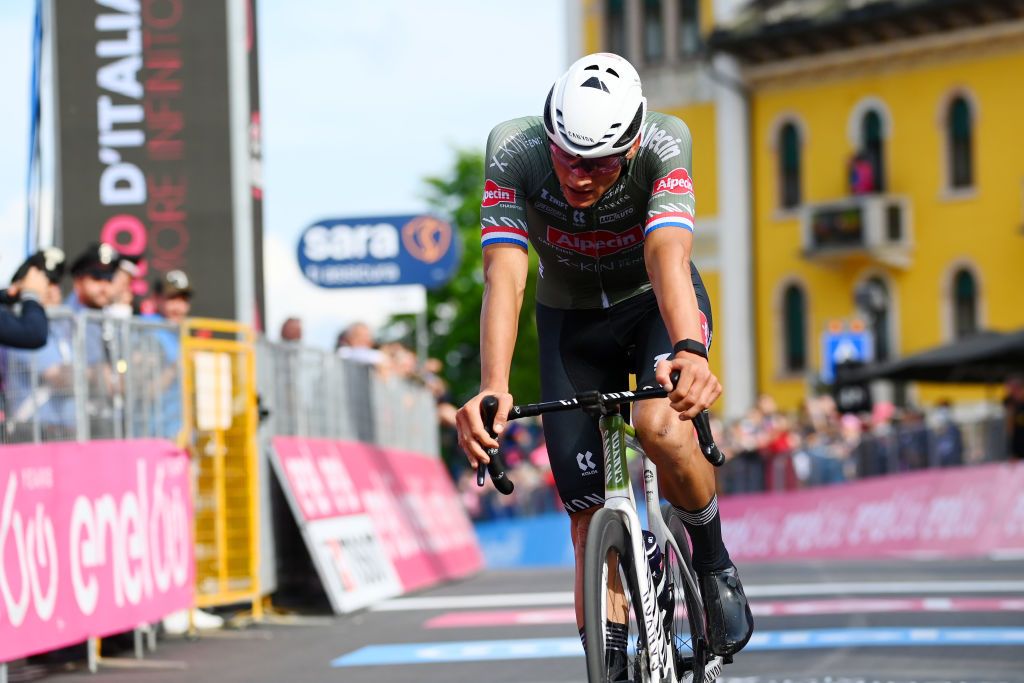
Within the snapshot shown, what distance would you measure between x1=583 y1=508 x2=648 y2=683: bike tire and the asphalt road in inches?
112

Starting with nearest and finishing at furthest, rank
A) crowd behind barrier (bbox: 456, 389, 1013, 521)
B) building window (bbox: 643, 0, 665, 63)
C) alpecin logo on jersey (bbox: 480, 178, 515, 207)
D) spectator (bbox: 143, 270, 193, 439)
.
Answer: alpecin logo on jersey (bbox: 480, 178, 515, 207) → spectator (bbox: 143, 270, 193, 439) → crowd behind barrier (bbox: 456, 389, 1013, 521) → building window (bbox: 643, 0, 665, 63)

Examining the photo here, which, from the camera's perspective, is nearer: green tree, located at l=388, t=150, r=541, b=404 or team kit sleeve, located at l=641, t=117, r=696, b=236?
team kit sleeve, located at l=641, t=117, r=696, b=236

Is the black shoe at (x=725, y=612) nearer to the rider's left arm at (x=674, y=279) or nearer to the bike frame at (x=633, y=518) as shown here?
the bike frame at (x=633, y=518)

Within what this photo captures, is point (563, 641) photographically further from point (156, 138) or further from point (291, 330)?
point (156, 138)

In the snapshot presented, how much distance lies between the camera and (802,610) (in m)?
12.4

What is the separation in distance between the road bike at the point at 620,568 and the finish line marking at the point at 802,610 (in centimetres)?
590

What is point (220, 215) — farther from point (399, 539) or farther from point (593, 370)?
point (593, 370)

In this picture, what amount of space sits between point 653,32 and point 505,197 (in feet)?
149

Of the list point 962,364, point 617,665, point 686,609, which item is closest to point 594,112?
point 617,665

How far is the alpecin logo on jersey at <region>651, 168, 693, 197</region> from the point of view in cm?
597

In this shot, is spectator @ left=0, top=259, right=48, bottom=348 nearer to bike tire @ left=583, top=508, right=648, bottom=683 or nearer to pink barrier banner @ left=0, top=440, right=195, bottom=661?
pink barrier banner @ left=0, top=440, right=195, bottom=661

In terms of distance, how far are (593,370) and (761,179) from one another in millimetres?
42969

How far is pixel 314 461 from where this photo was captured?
45.9ft

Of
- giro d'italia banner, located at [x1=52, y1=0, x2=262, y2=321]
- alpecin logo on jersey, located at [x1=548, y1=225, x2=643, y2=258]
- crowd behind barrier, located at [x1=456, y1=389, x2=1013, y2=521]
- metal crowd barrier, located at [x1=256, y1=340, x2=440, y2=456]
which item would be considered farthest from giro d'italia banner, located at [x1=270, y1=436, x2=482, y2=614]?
alpecin logo on jersey, located at [x1=548, y1=225, x2=643, y2=258]
